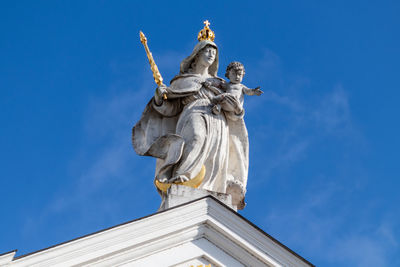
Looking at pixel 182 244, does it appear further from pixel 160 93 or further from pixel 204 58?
pixel 204 58

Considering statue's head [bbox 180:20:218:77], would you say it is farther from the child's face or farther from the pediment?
the pediment

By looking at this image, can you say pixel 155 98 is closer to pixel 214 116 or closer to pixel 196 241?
pixel 214 116

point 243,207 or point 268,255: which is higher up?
point 243,207

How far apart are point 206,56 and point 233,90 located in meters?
0.82

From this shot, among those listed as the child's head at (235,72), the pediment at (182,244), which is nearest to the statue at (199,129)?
the child's head at (235,72)

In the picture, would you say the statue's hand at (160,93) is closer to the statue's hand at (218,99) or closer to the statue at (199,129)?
the statue at (199,129)

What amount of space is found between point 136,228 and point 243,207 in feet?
8.94

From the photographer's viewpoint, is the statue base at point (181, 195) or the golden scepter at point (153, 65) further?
the golden scepter at point (153, 65)

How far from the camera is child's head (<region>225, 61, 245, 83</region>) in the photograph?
1584cm

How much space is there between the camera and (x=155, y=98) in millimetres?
15555

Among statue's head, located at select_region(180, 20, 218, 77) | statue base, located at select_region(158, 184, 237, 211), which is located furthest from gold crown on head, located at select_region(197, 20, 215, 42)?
statue base, located at select_region(158, 184, 237, 211)

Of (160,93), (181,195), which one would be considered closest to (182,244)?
(181,195)

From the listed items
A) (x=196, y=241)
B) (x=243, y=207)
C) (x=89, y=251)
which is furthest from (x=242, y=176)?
(x=89, y=251)

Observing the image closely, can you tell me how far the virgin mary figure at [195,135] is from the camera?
47.7 ft
